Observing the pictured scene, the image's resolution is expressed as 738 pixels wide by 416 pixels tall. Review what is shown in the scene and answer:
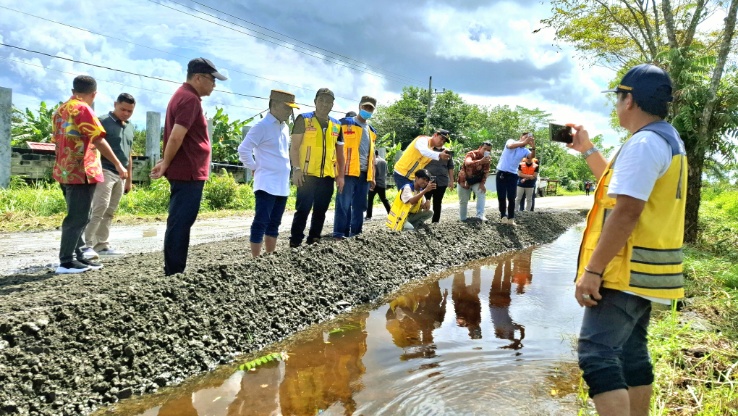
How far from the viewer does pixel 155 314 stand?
3.35 meters

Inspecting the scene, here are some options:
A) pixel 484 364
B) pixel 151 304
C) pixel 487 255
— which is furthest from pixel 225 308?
pixel 487 255

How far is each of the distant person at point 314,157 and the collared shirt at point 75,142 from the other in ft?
6.19

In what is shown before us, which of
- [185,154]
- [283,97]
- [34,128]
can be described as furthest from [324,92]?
[34,128]

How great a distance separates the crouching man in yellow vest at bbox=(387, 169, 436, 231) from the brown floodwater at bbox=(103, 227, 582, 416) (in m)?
1.87

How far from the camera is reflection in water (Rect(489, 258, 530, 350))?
4145mm

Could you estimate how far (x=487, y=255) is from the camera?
26.7ft

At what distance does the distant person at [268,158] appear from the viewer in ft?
16.1

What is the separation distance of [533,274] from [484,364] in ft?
11.8

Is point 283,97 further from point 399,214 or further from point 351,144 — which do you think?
point 399,214

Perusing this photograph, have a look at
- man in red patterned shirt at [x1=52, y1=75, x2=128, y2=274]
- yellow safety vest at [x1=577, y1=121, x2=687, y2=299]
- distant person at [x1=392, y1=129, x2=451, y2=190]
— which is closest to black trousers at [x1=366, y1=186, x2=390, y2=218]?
distant person at [x1=392, y1=129, x2=451, y2=190]

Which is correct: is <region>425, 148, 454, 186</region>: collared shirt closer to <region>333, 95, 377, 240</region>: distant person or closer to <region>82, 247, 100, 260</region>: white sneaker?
<region>333, 95, 377, 240</region>: distant person

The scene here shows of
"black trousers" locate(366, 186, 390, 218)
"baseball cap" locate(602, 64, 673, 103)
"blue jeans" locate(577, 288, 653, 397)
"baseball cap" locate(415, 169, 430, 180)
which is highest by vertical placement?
"baseball cap" locate(602, 64, 673, 103)

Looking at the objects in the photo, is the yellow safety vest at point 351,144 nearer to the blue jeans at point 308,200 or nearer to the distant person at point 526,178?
the blue jeans at point 308,200

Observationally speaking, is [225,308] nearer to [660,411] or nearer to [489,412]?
[489,412]
